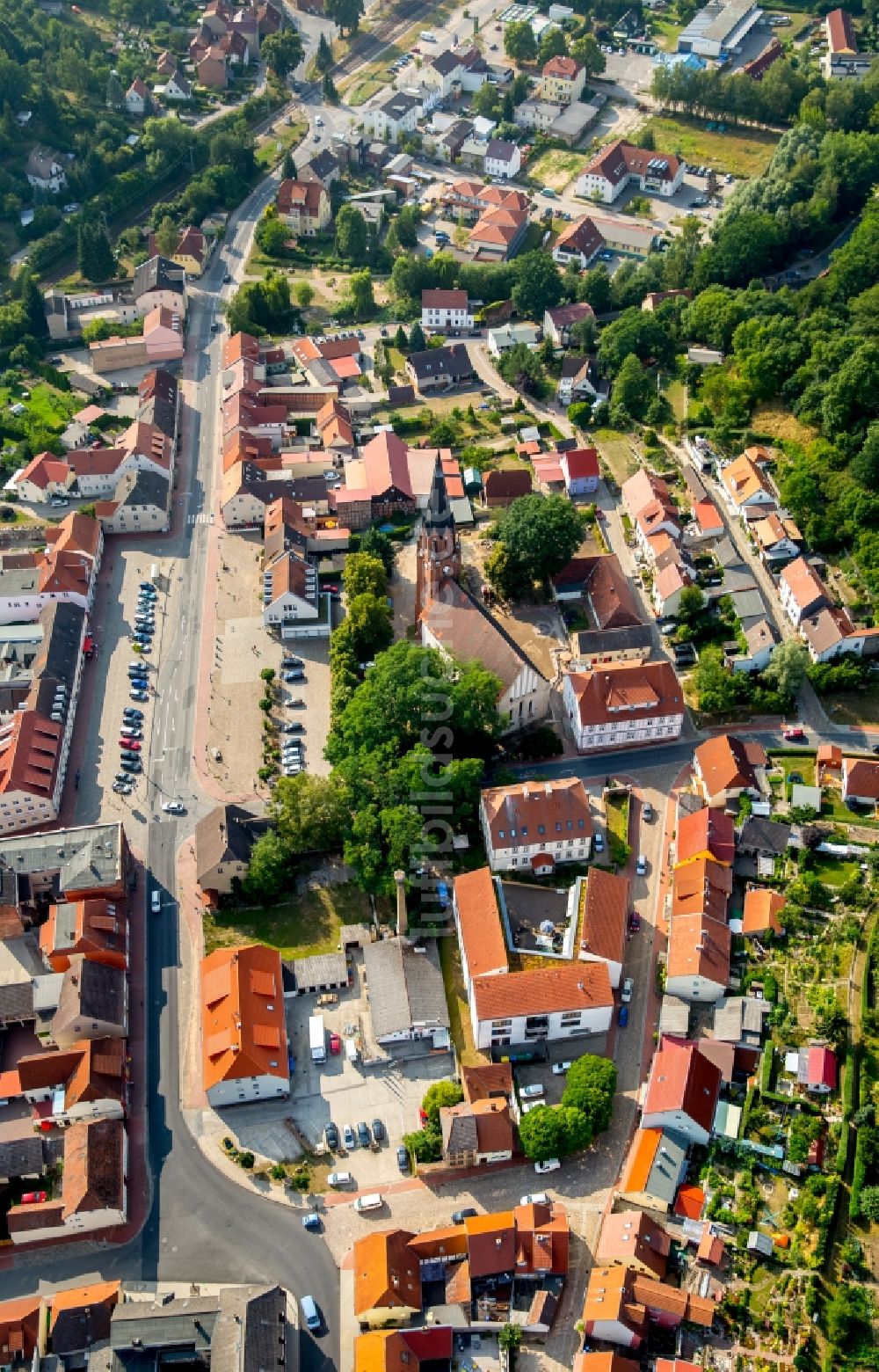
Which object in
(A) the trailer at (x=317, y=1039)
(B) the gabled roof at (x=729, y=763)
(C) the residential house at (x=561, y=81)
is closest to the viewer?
(A) the trailer at (x=317, y=1039)

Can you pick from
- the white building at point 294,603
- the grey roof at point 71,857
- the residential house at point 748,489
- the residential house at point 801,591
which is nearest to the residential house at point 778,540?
the residential house at point 801,591

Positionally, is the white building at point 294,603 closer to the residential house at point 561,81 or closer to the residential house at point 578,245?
the residential house at point 578,245

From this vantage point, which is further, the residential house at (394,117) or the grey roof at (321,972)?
the residential house at (394,117)

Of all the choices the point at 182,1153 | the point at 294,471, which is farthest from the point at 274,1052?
the point at 294,471

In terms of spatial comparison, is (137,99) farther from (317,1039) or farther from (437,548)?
(317,1039)

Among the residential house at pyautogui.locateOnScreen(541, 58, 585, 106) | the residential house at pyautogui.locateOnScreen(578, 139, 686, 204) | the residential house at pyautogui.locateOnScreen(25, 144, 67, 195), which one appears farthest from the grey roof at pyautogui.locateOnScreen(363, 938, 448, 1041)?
the residential house at pyautogui.locateOnScreen(541, 58, 585, 106)

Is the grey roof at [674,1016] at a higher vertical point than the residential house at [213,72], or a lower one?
lower

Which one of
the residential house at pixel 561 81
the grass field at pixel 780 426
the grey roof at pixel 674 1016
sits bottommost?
the grey roof at pixel 674 1016

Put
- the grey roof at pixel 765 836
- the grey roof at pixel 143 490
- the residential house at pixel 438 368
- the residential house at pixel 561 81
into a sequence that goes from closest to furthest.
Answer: the grey roof at pixel 765 836, the grey roof at pixel 143 490, the residential house at pixel 438 368, the residential house at pixel 561 81
